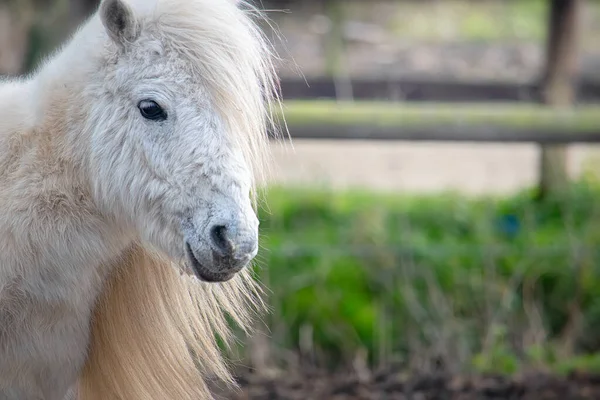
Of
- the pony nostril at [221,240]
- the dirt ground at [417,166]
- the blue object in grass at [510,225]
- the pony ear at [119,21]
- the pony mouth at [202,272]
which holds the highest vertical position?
the pony ear at [119,21]

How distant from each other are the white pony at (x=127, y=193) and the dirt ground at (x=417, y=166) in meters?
3.45

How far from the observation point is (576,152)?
25.2 ft

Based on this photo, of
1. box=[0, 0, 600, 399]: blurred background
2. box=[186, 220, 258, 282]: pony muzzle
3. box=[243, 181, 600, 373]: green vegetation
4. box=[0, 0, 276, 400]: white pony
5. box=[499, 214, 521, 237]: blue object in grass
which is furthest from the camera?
box=[499, 214, 521, 237]: blue object in grass

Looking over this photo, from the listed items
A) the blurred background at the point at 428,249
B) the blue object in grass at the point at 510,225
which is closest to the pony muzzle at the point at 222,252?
the blurred background at the point at 428,249

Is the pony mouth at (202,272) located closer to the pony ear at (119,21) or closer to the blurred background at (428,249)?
the pony ear at (119,21)

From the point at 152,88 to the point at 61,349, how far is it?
0.84 meters

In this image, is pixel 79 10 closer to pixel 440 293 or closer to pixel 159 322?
pixel 440 293

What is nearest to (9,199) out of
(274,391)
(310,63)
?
(274,391)

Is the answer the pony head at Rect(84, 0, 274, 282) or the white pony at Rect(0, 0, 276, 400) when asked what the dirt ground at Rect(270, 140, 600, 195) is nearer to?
the white pony at Rect(0, 0, 276, 400)

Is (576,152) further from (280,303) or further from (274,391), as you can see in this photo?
(274,391)

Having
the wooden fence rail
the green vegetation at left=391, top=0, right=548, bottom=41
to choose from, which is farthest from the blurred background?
the green vegetation at left=391, top=0, right=548, bottom=41

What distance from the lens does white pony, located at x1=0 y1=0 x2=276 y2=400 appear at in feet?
7.62

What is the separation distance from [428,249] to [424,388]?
1018 mm

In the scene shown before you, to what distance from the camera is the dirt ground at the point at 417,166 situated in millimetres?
6695
